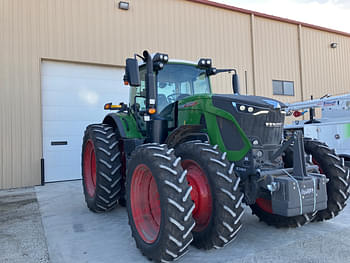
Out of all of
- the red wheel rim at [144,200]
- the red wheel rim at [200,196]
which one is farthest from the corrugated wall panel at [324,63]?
the red wheel rim at [144,200]

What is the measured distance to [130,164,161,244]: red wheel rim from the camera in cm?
322

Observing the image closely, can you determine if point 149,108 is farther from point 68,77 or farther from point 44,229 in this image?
point 68,77

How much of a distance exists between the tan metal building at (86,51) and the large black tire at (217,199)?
385cm

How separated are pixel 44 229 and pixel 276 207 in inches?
125

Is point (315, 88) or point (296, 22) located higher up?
point (296, 22)

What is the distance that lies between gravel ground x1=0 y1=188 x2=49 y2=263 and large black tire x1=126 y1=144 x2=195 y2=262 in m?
1.07

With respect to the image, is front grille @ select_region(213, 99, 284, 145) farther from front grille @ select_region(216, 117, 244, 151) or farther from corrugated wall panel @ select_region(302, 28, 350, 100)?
corrugated wall panel @ select_region(302, 28, 350, 100)

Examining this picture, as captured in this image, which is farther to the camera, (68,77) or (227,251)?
(68,77)

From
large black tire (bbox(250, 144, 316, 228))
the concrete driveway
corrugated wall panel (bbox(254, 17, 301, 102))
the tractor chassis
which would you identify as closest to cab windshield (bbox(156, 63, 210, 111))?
large black tire (bbox(250, 144, 316, 228))

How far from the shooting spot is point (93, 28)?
8438mm

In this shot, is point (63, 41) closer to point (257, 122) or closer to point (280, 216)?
point (257, 122)

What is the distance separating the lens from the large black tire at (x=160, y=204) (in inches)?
103

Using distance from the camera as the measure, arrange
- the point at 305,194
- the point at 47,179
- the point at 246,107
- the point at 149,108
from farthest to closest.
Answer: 1. the point at 47,179
2. the point at 149,108
3. the point at 246,107
4. the point at 305,194

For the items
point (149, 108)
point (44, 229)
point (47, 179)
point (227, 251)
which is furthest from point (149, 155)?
point (47, 179)
